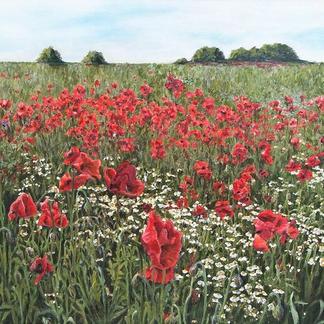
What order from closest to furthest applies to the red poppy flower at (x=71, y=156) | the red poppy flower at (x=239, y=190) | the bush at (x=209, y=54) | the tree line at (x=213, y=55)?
the red poppy flower at (x=71, y=156), the red poppy flower at (x=239, y=190), the tree line at (x=213, y=55), the bush at (x=209, y=54)

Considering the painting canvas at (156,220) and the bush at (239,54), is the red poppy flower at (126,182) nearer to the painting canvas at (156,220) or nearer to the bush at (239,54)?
the painting canvas at (156,220)

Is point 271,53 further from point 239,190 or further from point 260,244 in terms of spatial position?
point 260,244

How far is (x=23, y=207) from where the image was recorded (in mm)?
2660

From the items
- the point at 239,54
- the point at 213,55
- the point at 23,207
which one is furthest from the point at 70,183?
the point at 239,54

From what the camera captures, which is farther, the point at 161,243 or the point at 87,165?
the point at 87,165

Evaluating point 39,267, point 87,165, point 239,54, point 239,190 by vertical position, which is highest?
point 239,54

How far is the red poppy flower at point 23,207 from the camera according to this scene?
2.66 m

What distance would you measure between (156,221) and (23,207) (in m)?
0.78

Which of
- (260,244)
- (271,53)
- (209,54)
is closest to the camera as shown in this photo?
(260,244)

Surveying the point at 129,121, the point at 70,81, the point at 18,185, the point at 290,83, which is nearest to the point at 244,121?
the point at 129,121

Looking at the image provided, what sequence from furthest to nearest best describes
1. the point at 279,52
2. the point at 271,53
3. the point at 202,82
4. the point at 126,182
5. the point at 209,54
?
1. the point at 279,52
2. the point at 271,53
3. the point at 209,54
4. the point at 202,82
5. the point at 126,182

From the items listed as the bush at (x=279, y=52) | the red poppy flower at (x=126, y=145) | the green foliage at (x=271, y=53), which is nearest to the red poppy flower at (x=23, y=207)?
the red poppy flower at (x=126, y=145)

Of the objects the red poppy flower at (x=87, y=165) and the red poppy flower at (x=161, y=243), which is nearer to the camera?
the red poppy flower at (x=161, y=243)

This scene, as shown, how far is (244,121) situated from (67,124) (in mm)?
1808
